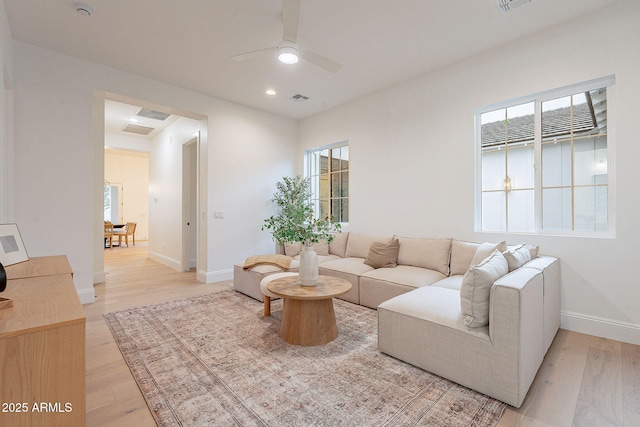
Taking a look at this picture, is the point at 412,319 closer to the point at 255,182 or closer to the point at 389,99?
the point at 389,99

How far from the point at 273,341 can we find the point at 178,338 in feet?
2.79

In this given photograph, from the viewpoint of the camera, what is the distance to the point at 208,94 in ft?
15.1

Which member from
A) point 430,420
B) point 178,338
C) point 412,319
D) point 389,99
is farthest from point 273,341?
point 389,99

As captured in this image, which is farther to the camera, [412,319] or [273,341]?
[273,341]

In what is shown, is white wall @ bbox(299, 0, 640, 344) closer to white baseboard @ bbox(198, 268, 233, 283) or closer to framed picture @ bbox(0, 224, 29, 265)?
white baseboard @ bbox(198, 268, 233, 283)

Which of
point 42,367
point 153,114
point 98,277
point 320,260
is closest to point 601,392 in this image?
point 42,367

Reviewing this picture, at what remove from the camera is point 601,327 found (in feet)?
8.70

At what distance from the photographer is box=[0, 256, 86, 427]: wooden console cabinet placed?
0.90 meters

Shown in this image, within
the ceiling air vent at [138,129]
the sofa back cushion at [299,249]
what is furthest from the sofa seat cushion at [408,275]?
the ceiling air vent at [138,129]

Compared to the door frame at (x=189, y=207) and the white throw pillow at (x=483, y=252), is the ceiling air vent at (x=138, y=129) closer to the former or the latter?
the door frame at (x=189, y=207)

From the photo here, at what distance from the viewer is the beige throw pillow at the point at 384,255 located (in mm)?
3678

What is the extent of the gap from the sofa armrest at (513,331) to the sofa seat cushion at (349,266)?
1852 millimetres

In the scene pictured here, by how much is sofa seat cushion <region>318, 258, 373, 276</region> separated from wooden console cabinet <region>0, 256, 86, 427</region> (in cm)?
284

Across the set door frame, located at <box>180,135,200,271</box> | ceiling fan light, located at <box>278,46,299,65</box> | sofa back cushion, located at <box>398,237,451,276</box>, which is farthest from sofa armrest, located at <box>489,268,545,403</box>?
door frame, located at <box>180,135,200,271</box>
